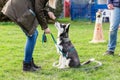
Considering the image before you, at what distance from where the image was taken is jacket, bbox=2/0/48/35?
555cm

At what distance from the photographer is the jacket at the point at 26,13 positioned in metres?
5.55

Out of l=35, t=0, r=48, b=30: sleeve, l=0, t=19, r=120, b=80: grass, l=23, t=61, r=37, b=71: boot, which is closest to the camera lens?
l=35, t=0, r=48, b=30: sleeve

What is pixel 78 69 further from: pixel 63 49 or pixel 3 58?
pixel 3 58

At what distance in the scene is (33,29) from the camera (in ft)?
18.5

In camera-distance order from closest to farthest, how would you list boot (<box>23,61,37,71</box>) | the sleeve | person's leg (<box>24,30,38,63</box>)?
1. the sleeve
2. person's leg (<box>24,30,38,63</box>)
3. boot (<box>23,61,37,71</box>)

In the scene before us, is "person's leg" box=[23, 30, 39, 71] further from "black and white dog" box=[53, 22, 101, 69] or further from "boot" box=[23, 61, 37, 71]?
"black and white dog" box=[53, 22, 101, 69]

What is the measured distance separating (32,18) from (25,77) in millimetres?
965

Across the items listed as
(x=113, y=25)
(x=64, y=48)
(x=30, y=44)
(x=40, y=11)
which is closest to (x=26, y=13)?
(x=40, y=11)

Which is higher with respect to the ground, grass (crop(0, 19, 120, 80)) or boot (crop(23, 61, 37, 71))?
boot (crop(23, 61, 37, 71))

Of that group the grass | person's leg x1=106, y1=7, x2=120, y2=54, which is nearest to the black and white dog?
the grass

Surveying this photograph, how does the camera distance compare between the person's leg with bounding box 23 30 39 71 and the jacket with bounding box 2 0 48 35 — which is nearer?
the jacket with bounding box 2 0 48 35

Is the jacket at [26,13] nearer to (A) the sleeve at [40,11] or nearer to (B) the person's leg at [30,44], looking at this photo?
(A) the sleeve at [40,11]

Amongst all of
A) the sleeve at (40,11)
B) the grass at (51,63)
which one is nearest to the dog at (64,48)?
the grass at (51,63)

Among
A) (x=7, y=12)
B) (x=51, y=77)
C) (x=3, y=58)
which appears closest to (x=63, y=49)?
(x=51, y=77)
